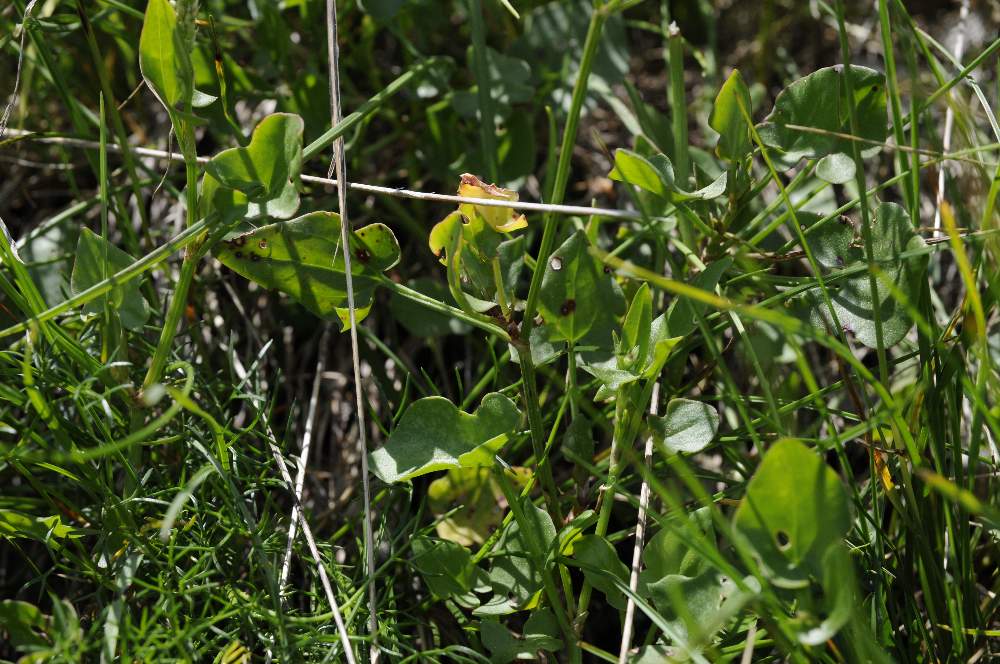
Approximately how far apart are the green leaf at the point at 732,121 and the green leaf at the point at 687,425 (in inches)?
10.8

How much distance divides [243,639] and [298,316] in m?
0.51

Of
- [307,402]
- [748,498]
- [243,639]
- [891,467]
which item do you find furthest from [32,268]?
[891,467]

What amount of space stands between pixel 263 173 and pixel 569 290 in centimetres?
32

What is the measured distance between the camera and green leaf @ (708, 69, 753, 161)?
892 mm

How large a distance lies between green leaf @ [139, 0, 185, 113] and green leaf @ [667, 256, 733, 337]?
0.52 meters

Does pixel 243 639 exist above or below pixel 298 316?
below

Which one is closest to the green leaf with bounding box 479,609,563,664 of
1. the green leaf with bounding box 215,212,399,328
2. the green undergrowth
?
the green undergrowth

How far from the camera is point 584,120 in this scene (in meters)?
1.53

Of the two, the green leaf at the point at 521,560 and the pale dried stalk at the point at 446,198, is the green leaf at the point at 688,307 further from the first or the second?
the green leaf at the point at 521,560

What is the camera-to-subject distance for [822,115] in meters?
0.93

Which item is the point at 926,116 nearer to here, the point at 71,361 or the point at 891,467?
the point at 891,467

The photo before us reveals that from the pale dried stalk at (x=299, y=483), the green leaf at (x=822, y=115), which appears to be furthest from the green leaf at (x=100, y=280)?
the green leaf at (x=822, y=115)

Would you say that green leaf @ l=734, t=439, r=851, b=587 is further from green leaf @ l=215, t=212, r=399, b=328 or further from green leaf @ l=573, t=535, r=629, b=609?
green leaf @ l=215, t=212, r=399, b=328

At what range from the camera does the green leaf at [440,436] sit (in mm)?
824
